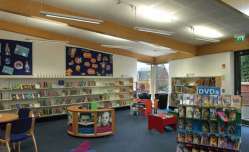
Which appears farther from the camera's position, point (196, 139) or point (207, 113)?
point (196, 139)

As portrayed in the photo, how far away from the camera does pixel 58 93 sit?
8992 millimetres

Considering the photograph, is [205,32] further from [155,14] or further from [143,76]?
[143,76]

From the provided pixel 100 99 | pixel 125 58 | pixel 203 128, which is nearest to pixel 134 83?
pixel 125 58

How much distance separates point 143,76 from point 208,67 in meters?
4.86

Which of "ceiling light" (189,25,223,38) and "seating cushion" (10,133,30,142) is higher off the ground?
"ceiling light" (189,25,223,38)

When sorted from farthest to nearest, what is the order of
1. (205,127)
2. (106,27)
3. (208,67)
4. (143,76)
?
(143,76), (208,67), (106,27), (205,127)

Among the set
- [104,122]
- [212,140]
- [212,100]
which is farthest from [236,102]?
[104,122]

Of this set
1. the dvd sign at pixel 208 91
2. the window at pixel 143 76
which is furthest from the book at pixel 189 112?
the window at pixel 143 76

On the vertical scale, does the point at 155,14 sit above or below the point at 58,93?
above

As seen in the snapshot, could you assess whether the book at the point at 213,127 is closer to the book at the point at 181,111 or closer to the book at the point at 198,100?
the book at the point at 198,100

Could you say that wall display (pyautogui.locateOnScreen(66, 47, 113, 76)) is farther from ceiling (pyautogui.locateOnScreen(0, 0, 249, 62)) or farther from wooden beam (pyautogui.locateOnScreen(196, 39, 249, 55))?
wooden beam (pyautogui.locateOnScreen(196, 39, 249, 55))

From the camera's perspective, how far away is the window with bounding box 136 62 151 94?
1324cm

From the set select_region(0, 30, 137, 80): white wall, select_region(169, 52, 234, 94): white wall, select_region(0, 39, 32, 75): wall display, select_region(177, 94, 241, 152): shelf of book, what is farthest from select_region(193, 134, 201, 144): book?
select_region(0, 39, 32, 75): wall display

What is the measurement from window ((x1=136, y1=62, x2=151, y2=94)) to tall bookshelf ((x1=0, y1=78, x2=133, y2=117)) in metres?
1.78
